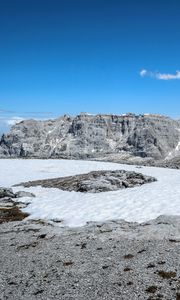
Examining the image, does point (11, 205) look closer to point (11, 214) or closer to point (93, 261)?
point (11, 214)

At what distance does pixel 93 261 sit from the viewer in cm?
2294

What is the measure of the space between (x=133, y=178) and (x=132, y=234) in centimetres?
2669

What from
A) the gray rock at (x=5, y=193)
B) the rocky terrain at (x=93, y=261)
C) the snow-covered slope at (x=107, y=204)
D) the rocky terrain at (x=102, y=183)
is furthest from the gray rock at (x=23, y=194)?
the rocky terrain at (x=93, y=261)

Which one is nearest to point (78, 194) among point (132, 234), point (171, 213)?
point (171, 213)

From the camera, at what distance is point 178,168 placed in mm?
74312

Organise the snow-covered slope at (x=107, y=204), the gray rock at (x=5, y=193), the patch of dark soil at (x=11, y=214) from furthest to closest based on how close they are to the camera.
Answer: the gray rock at (x=5, y=193), the patch of dark soil at (x=11, y=214), the snow-covered slope at (x=107, y=204)

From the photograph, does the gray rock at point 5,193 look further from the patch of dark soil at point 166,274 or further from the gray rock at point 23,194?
the patch of dark soil at point 166,274

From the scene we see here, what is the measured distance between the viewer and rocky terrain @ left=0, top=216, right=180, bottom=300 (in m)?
18.8

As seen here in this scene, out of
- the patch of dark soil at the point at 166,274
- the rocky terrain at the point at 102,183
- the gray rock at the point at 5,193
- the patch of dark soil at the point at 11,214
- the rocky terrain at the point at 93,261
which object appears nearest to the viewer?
the rocky terrain at the point at 93,261

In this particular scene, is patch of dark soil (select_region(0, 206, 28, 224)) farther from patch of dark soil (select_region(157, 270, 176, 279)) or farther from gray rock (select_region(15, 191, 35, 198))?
patch of dark soil (select_region(157, 270, 176, 279))

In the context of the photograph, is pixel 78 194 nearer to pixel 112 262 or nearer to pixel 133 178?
pixel 133 178

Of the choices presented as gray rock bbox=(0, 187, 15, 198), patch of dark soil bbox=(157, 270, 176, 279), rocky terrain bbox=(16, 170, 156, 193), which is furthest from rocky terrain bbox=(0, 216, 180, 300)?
rocky terrain bbox=(16, 170, 156, 193)

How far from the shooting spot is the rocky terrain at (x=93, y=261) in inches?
740

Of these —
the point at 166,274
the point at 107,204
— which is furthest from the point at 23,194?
the point at 166,274
